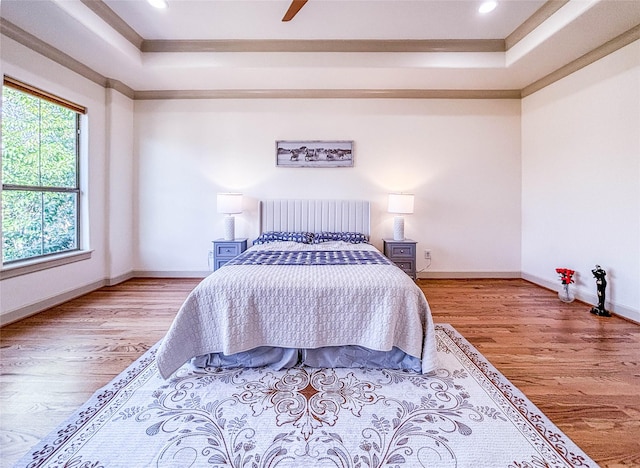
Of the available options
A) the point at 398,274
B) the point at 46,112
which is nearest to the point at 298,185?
the point at 398,274

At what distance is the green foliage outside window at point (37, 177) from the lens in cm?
282

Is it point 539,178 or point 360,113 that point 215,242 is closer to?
point 360,113

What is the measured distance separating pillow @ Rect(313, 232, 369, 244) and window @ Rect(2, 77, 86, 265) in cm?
310

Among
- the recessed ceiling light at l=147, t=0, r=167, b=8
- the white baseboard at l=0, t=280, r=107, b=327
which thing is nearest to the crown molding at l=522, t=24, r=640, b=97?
the recessed ceiling light at l=147, t=0, r=167, b=8

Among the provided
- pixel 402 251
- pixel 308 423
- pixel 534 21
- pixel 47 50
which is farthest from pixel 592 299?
pixel 47 50

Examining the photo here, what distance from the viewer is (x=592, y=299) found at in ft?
10.7

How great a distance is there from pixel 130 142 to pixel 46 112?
46.2 inches

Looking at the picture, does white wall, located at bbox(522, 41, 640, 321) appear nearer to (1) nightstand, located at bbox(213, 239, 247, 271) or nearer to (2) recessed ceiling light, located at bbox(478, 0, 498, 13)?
(2) recessed ceiling light, located at bbox(478, 0, 498, 13)

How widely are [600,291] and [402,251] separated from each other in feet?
6.83

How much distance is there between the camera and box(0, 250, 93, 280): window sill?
2.73 m

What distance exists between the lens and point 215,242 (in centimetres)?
393

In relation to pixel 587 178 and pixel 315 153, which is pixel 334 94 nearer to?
pixel 315 153

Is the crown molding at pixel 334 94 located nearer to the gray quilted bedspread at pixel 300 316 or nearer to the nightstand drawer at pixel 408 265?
the nightstand drawer at pixel 408 265

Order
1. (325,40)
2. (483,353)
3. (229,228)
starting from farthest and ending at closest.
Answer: (229,228) < (325,40) < (483,353)
